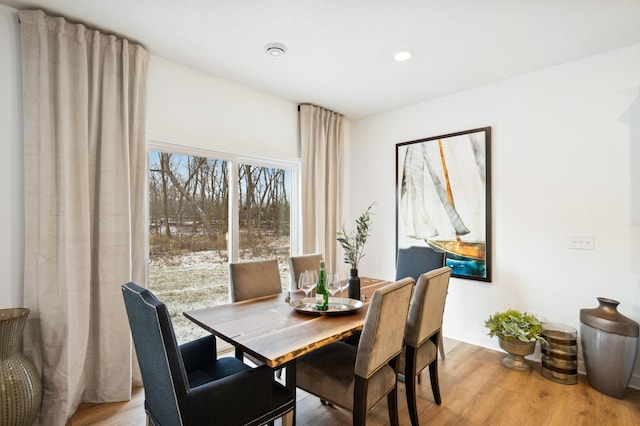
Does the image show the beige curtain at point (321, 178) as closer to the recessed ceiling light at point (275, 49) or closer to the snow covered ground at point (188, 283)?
the snow covered ground at point (188, 283)

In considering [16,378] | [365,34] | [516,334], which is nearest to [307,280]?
[16,378]

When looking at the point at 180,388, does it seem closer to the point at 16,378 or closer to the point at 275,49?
the point at 16,378

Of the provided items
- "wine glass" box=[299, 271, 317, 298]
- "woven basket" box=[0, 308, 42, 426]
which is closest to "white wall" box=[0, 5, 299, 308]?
"woven basket" box=[0, 308, 42, 426]

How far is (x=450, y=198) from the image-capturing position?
346 centimetres

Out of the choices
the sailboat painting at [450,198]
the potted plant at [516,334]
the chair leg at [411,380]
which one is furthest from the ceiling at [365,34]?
the potted plant at [516,334]

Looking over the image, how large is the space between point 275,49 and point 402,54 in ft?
3.40

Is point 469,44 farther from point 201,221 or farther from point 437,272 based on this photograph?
point 201,221

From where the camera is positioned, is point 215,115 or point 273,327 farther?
point 215,115

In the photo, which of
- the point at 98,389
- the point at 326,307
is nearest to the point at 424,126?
the point at 326,307

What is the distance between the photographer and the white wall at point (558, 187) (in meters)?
2.53

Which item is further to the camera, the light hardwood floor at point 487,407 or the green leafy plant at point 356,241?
the green leafy plant at point 356,241

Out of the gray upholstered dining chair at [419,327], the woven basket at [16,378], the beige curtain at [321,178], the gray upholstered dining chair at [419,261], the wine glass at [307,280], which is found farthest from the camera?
the beige curtain at [321,178]

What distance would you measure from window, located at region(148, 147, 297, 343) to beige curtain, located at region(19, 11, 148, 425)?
1.02ft

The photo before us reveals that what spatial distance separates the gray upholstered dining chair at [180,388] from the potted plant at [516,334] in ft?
7.06
